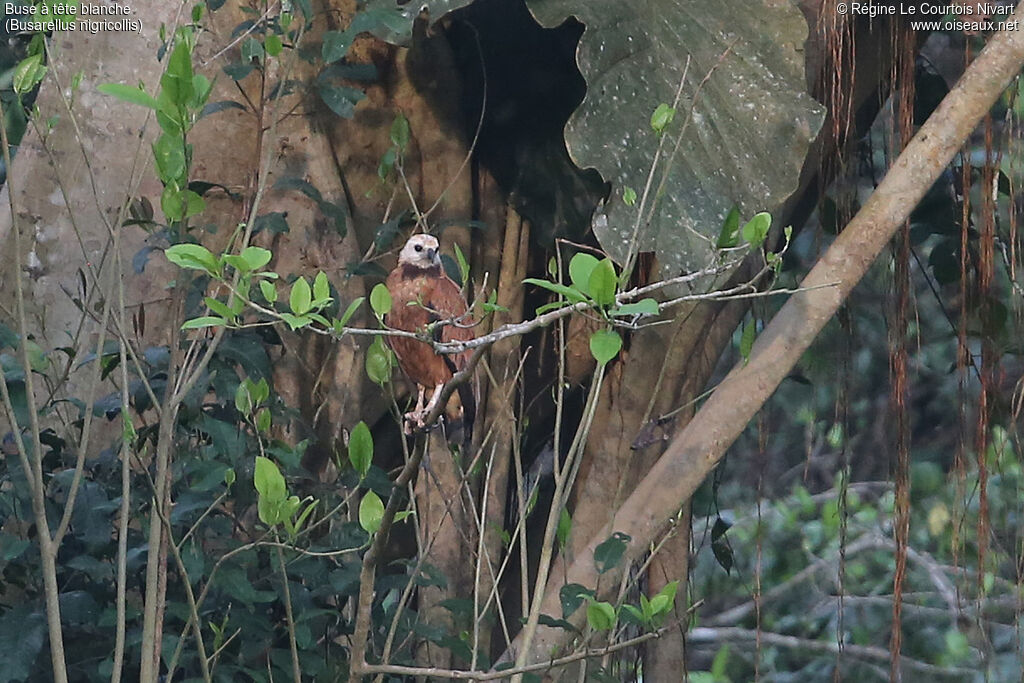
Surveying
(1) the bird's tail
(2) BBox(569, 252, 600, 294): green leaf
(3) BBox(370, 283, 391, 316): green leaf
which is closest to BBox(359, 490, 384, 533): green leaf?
(3) BBox(370, 283, 391, 316): green leaf

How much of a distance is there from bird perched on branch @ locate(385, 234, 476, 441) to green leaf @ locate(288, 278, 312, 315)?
3.07ft

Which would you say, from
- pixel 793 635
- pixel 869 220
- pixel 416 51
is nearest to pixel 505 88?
pixel 416 51

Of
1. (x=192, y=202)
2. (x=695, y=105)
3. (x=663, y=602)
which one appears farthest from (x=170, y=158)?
(x=695, y=105)

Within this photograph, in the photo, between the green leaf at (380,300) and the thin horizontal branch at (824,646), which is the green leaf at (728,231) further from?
the thin horizontal branch at (824,646)

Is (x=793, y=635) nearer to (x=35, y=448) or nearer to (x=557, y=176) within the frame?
(x=557, y=176)

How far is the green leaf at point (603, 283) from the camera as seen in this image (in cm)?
114

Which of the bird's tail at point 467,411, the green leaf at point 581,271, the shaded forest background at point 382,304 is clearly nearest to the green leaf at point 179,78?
the shaded forest background at point 382,304

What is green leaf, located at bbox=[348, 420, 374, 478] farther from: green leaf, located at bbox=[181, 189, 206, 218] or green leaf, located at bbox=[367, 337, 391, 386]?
green leaf, located at bbox=[181, 189, 206, 218]

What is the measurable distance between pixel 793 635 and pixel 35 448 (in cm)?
375

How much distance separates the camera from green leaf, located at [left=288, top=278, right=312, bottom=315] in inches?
48.6

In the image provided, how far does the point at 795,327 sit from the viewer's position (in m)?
1.93

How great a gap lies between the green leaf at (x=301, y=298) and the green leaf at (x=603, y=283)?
0.30m

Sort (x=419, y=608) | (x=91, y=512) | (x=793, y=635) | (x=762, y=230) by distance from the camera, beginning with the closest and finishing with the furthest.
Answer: (x=762, y=230), (x=91, y=512), (x=419, y=608), (x=793, y=635)

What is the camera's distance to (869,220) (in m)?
1.95
